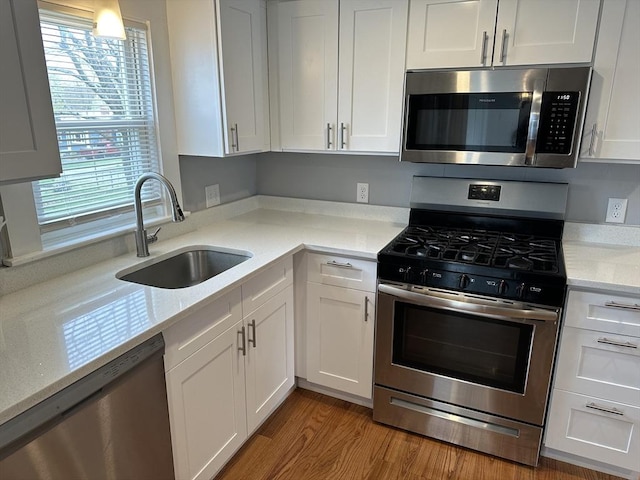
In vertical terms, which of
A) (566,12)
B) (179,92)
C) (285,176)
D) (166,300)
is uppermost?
Result: (566,12)

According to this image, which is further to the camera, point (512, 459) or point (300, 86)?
point (300, 86)

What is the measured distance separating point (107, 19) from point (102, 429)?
135cm

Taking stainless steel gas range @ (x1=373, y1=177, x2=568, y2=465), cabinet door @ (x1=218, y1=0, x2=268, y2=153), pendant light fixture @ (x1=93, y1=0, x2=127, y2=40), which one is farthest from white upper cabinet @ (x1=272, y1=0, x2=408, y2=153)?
pendant light fixture @ (x1=93, y1=0, x2=127, y2=40)

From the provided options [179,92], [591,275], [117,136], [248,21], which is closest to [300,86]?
[248,21]

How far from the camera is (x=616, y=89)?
1.83 metres

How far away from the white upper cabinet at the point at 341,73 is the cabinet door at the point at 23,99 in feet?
4.43

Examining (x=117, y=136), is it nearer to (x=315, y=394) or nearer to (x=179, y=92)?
(x=179, y=92)

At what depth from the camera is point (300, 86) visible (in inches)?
94.0

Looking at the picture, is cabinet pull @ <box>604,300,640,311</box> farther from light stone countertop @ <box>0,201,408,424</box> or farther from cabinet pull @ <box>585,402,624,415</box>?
light stone countertop @ <box>0,201,408,424</box>

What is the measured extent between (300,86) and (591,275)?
1.64m

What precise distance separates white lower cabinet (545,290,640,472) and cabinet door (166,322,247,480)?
4.41 ft

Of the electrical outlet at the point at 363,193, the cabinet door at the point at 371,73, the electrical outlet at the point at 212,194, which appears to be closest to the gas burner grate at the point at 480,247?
the electrical outlet at the point at 363,193

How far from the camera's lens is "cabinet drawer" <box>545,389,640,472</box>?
71.8 inches

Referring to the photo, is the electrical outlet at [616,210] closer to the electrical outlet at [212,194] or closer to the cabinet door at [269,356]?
the cabinet door at [269,356]
